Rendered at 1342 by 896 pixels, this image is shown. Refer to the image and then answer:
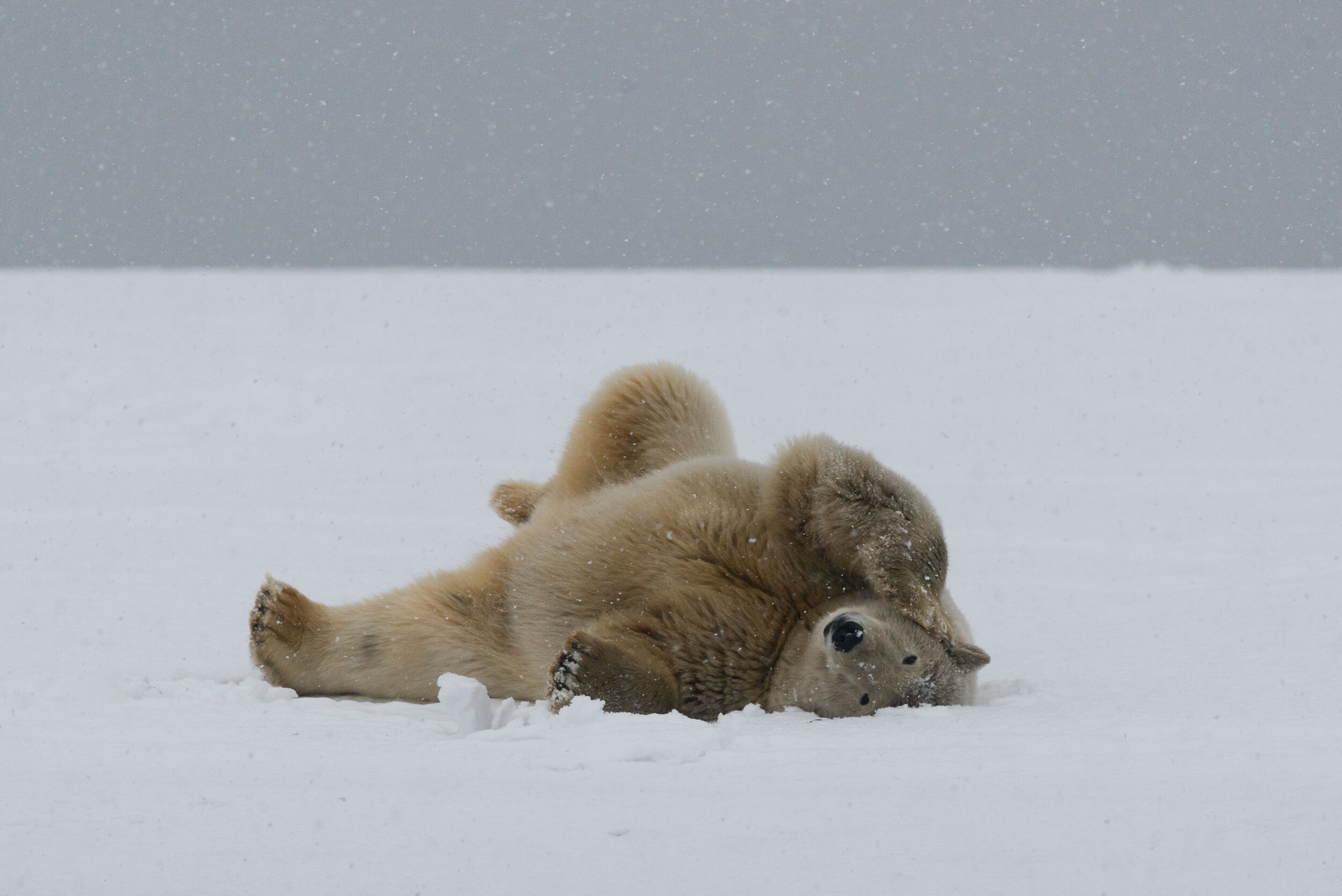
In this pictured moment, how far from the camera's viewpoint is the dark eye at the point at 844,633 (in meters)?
2.69

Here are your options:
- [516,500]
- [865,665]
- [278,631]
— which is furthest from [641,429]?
[865,665]

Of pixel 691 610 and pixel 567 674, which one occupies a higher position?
pixel 691 610

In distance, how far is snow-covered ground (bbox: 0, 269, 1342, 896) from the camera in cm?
209

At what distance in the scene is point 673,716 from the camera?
8.86 ft

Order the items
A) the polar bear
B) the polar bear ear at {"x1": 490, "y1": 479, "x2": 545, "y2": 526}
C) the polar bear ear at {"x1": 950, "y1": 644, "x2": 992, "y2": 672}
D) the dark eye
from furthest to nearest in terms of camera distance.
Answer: the polar bear ear at {"x1": 490, "y1": 479, "x2": 545, "y2": 526}
the polar bear ear at {"x1": 950, "y1": 644, "x2": 992, "y2": 672}
the polar bear
the dark eye

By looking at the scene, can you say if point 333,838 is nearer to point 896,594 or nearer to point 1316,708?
point 896,594

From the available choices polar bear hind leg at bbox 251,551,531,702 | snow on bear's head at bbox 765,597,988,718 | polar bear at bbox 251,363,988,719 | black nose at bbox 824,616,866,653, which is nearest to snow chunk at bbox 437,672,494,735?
polar bear at bbox 251,363,988,719

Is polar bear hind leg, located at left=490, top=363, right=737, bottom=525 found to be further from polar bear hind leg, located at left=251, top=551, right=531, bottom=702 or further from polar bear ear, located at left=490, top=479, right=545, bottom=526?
polar bear hind leg, located at left=251, top=551, right=531, bottom=702

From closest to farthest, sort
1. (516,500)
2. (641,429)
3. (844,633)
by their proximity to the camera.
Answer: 1. (844,633)
2. (641,429)
3. (516,500)

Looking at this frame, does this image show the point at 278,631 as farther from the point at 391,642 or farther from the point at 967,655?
the point at 967,655

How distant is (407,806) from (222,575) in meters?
2.50

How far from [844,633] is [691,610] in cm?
39

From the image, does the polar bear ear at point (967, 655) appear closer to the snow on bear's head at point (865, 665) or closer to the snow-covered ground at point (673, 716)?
the snow on bear's head at point (865, 665)

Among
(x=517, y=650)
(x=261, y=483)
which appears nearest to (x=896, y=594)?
(x=517, y=650)
